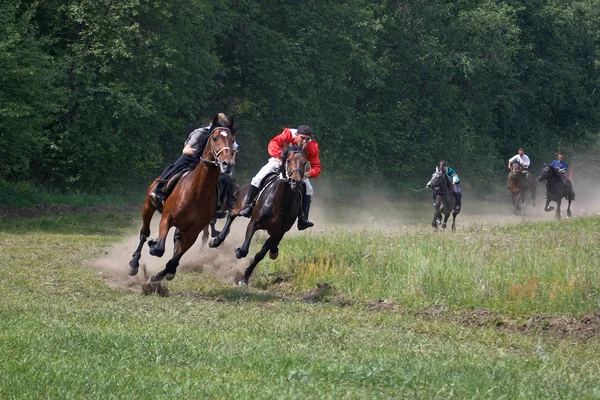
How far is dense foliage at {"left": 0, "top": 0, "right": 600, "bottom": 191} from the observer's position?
115 ft

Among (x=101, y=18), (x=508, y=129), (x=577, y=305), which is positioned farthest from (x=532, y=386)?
(x=508, y=129)

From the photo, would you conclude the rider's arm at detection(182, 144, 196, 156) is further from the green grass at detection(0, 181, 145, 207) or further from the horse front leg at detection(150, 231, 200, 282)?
the green grass at detection(0, 181, 145, 207)

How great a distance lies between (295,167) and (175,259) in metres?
2.54

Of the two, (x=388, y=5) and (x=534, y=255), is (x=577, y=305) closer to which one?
(x=534, y=255)

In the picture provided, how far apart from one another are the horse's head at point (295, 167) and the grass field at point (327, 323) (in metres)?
1.71

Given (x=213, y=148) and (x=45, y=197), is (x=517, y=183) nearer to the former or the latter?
(x=45, y=197)

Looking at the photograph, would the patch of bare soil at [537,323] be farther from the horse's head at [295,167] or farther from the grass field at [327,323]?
the horse's head at [295,167]

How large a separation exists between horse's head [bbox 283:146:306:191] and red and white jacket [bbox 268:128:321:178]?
719 mm

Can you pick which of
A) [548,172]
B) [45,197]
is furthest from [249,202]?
[548,172]

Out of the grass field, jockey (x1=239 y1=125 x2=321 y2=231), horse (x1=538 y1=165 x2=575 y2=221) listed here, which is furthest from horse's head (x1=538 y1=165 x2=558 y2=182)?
jockey (x1=239 y1=125 x2=321 y2=231)

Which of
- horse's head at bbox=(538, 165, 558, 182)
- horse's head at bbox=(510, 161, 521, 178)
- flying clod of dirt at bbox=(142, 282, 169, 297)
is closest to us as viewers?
flying clod of dirt at bbox=(142, 282, 169, 297)

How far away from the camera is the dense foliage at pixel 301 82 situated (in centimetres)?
3503

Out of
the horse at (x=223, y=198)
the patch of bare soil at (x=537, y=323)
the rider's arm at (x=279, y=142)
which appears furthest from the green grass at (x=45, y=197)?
the patch of bare soil at (x=537, y=323)

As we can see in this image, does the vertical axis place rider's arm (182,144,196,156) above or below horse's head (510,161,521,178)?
below
